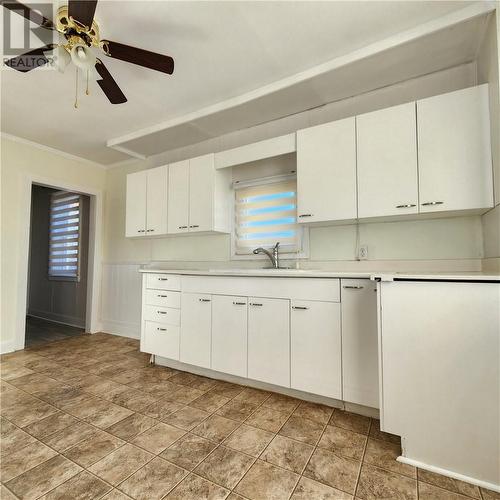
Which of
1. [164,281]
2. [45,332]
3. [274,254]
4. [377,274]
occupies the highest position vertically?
[274,254]

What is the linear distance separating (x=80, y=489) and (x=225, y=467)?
67 centimetres

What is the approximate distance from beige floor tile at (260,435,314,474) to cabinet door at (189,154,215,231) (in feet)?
6.75

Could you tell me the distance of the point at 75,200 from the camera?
497 centimetres

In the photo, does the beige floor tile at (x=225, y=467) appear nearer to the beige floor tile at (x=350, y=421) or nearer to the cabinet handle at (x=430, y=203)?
the beige floor tile at (x=350, y=421)

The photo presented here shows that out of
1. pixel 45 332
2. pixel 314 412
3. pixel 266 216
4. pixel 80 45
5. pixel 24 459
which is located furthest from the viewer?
pixel 45 332

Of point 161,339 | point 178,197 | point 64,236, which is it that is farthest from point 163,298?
point 64,236

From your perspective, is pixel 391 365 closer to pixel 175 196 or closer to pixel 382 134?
pixel 382 134

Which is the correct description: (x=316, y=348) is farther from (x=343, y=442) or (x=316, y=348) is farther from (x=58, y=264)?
(x=58, y=264)

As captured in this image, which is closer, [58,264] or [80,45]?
[80,45]

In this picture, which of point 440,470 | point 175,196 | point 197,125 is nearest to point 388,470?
point 440,470

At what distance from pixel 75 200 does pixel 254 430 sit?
16.3ft

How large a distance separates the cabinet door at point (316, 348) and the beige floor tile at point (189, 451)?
750 millimetres

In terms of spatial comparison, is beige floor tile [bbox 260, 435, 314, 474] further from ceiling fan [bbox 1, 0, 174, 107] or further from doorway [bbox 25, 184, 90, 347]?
doorway [bbox 25, 184, 90, 347]

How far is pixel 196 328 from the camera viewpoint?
2.57 meters
